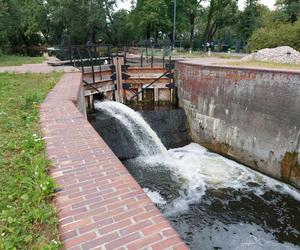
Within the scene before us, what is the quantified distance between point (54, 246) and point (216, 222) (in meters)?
4.81

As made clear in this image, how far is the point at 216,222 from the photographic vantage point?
572 centimetres

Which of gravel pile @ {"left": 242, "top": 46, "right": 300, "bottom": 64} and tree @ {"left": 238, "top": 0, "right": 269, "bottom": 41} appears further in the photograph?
tree @ {"left": 238, "top": 0, "right": 269, "bottom": 41}

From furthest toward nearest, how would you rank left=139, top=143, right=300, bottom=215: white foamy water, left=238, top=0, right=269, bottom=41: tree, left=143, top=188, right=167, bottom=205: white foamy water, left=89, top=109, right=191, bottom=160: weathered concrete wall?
left=238, top=0, right=269, bottom=41: tree → left=89, top=109, right=191, bottom=160: weathered concrete wall → left=139, top=143, right=300, bottom=215: white foamy water → left=143, top=188, right=167, bottom=205: white foamy water

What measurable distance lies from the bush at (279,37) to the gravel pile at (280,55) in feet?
12.5

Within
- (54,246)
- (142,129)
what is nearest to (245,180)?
(142,129)

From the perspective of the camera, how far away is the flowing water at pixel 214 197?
5.32m

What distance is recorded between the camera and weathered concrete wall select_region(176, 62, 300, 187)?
704cm

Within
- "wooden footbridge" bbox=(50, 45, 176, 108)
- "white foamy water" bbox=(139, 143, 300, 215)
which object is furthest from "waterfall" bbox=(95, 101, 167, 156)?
"wooden footbridge" bbox=(50, 45, 176, 108)

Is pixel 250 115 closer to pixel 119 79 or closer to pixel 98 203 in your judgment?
pixel 119 79

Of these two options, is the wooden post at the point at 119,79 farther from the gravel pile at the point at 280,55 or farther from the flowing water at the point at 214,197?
the gravel pile at the point at 280,55

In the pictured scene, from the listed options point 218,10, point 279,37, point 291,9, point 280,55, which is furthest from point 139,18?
point 280,55

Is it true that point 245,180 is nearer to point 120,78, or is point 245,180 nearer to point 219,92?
point 219,92

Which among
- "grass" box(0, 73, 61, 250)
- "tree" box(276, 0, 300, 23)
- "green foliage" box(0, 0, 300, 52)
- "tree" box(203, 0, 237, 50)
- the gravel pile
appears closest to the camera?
"grass" box(0, 73, 61, 250)

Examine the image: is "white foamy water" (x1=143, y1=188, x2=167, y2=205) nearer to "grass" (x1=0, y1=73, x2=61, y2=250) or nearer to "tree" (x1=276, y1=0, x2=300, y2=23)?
"grass" (x1=0, y1=73, x2=61, y2=250)
